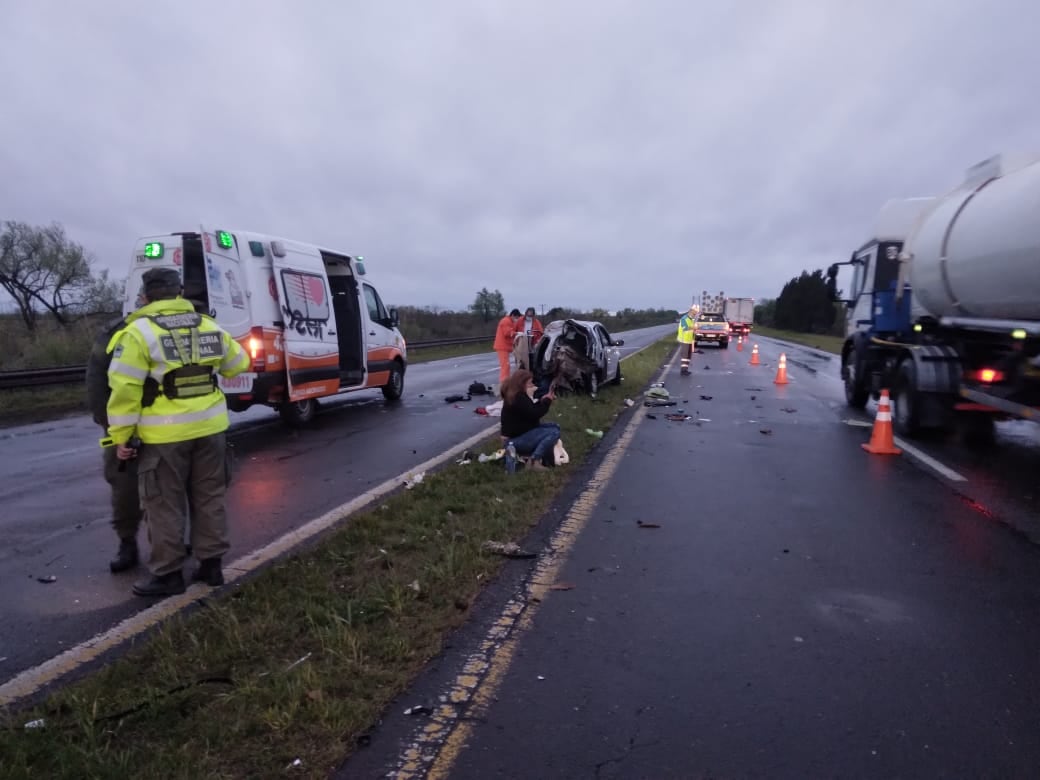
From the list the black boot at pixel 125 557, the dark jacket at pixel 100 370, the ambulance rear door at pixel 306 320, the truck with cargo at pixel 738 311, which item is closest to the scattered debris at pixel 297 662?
the black boot at pixel 125 557


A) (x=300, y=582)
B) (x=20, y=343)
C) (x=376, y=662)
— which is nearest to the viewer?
(x=376, y=662)

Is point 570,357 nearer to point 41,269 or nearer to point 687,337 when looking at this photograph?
point 687,337

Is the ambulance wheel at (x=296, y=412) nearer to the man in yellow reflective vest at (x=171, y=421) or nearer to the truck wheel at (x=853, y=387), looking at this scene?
the man in yellow reflective vest at (x=171, y=421)

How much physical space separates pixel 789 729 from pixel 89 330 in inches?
868

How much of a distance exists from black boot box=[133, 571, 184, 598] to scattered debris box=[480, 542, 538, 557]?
1941 millimetres

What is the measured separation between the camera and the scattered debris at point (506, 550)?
5.00 m

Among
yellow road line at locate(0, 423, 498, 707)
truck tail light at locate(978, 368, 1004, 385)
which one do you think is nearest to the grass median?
yellow road line at locate(0, 423, 498, 707)

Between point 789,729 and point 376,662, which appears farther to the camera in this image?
point 376,662

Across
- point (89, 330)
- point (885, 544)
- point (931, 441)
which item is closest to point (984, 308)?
point (931, 441)

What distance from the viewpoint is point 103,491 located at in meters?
6.93

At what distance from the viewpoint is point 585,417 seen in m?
11.3

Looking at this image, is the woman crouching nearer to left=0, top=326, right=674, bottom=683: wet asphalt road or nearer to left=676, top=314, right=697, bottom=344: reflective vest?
left=0, top=326, right=674, bottom=683: wet asphalt road

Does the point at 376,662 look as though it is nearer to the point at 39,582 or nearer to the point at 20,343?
the point at 39,582

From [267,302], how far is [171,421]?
5799 millimetres
